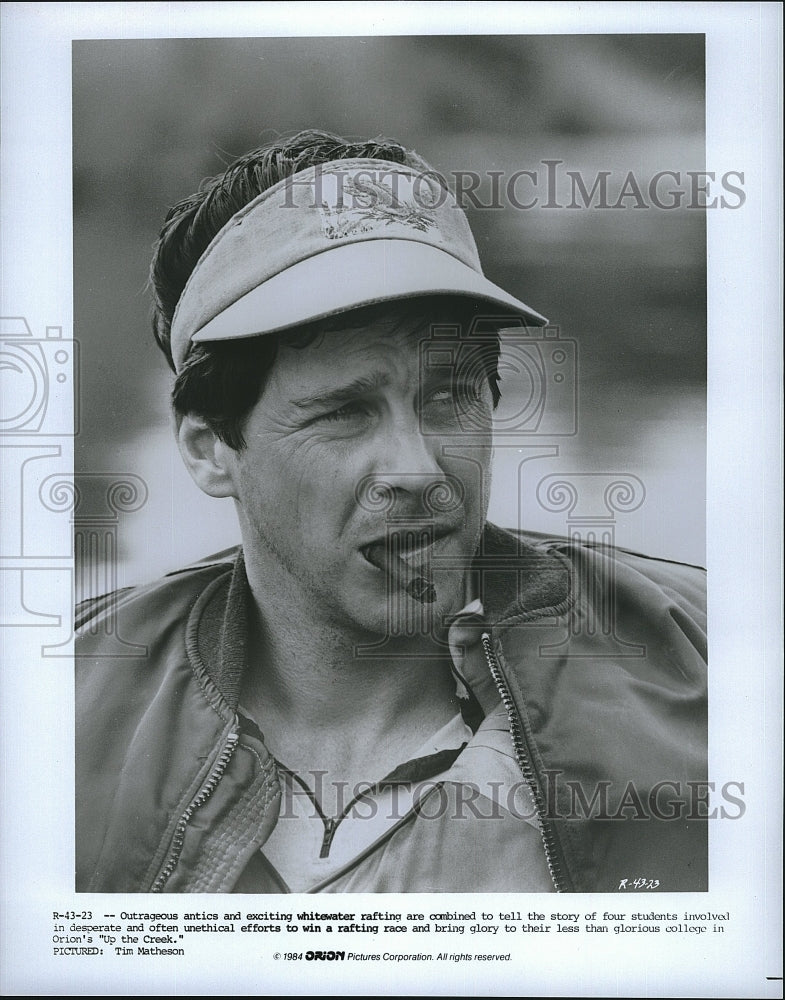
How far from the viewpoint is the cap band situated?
6.97ft

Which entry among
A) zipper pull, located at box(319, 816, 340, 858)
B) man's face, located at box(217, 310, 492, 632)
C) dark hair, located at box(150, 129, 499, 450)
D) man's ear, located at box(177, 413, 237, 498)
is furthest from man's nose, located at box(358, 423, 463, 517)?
zipper pull, located at box(319, 816, 340, 858)

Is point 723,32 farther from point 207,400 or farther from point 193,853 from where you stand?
point 193,853

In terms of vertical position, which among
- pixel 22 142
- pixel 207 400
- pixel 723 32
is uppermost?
pixel 723 32

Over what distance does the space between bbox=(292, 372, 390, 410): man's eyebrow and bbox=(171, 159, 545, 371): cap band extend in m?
0.16

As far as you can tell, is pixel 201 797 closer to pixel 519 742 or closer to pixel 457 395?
pixel 519 742

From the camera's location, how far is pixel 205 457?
7.44ft

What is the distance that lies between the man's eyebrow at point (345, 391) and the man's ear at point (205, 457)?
222 millimetres

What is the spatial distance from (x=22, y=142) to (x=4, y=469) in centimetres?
77

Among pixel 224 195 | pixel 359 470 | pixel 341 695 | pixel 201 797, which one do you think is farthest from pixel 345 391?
pixel 201 797

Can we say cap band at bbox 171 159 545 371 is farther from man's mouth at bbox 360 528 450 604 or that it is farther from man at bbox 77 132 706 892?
man's mouth at bbox 360 528 450 604

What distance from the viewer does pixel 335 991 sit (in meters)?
2.27

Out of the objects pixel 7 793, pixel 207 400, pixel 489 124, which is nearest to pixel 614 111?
pixel 489 124

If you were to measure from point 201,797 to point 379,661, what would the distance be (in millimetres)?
501

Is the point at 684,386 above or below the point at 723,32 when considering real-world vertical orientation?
below
